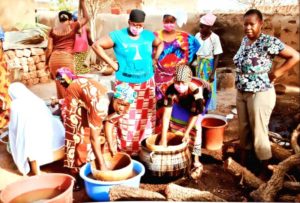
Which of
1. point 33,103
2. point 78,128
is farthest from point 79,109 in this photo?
point 33,103

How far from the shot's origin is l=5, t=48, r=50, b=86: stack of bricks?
6609 mm

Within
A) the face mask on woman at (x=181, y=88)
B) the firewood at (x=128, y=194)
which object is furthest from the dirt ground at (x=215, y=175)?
the face mask on woman at (x=181, y=88)

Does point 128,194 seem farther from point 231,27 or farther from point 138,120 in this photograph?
point 231,27

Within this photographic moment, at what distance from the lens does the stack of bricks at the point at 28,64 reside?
6.61 metres

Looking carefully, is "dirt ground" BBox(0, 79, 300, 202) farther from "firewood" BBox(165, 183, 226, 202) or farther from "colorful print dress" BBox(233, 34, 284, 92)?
"colorful print dress" BBox(233, 34, 284, 92)

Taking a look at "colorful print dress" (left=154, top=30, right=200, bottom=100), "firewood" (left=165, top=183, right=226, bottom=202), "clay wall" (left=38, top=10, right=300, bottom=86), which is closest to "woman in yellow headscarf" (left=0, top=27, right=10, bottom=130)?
"clay wall" (left=38, top=10, right=300, bottom=86)

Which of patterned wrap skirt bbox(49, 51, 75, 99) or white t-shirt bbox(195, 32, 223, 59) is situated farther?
white t-shirt bbox(195, 32, 223, 59)

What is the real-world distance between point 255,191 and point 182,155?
67cm

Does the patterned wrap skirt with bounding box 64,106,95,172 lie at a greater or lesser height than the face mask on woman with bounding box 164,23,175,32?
lesser

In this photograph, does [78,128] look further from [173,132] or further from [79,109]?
[173,132]

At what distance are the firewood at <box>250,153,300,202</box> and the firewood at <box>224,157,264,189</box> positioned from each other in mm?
132

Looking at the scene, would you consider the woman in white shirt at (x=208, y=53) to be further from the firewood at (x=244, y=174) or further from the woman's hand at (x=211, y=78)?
the firewood at (x=244, y=174)

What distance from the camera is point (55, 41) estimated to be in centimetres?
439

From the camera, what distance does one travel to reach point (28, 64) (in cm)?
684
